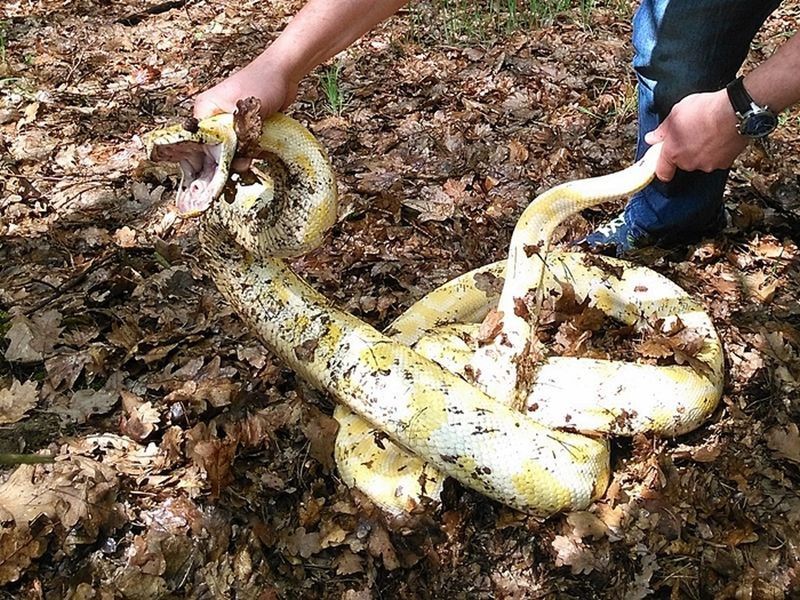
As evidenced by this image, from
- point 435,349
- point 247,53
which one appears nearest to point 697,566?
point 435,349

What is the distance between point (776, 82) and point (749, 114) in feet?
0.48

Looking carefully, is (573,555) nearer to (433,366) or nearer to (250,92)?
(433,366)

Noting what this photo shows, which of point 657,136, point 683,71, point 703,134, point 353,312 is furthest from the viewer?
point 353,312

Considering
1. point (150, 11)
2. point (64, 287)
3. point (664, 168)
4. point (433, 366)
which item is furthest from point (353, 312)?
point (150, 11)

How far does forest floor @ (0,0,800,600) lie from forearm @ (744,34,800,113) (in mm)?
1232

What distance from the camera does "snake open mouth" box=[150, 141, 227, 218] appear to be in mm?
2633

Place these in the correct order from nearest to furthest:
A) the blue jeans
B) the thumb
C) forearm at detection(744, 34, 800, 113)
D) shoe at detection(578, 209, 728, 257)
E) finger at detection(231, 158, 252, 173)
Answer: finger at detection(231, 158, 252, 173)
forearm at detection(744, 34, 800, 113)
the thumb
the blue jeans
shoe at detection(578, 209, 728, 257)

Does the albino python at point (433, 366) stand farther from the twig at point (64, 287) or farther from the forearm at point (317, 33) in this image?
the twig at point (64, 287)

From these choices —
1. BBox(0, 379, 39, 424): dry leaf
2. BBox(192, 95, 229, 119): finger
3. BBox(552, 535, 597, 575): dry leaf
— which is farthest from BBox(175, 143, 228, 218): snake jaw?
BBox(552, 535, 597, 575): dry leaf

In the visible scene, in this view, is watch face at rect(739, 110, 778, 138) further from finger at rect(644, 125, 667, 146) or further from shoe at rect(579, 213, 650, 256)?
shoe at rect(579, 213, 650, 256)

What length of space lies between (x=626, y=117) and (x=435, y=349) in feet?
9.63

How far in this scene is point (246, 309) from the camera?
3.29 metres

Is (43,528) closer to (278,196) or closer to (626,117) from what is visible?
(278,196)

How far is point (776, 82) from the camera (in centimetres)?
287
